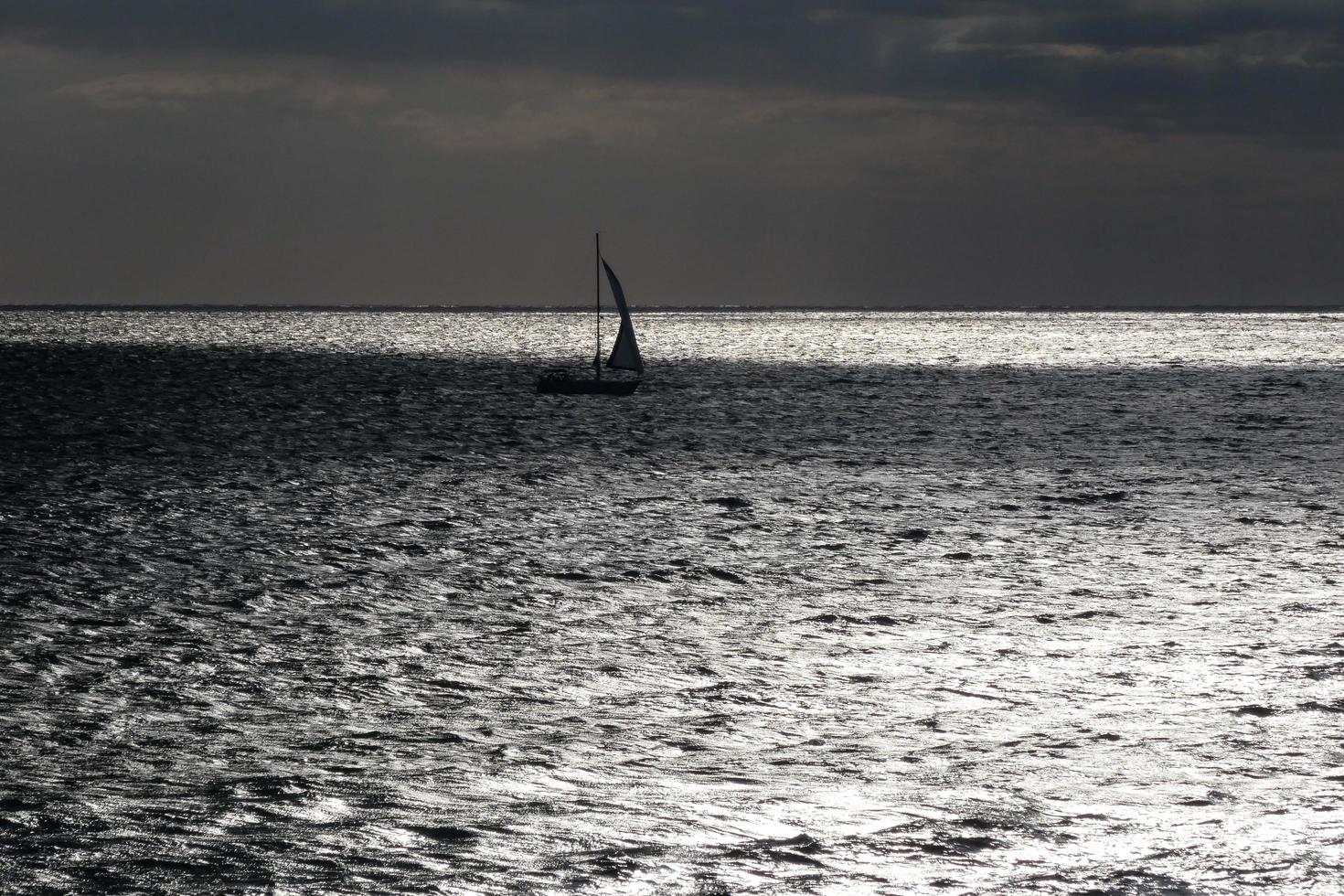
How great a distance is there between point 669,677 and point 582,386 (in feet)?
180

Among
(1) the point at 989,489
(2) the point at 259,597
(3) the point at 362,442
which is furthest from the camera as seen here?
(3) the point at 362,442

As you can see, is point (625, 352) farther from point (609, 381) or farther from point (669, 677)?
point (669, 677)

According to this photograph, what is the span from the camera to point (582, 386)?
69.6 m

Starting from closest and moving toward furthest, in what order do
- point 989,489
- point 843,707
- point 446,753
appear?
point 446,753 → point 843,707 → point 989,489

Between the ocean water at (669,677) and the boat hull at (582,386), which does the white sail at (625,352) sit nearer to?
the boat hull at (582,386)

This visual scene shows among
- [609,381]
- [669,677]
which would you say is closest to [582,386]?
[609,381]

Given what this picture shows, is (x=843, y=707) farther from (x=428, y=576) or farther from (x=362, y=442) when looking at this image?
(x=362, y=442)

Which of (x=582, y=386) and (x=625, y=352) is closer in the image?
(x=582, y=386)

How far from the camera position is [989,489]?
33.0 metres

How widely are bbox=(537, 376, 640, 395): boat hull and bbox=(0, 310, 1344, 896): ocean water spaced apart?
95.8 ft

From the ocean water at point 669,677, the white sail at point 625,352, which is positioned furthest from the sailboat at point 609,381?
the ocean water at point 669,677

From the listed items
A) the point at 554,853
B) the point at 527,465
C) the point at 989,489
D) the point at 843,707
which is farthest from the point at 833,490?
the point at 554,853

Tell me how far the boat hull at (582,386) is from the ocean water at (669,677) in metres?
29.2

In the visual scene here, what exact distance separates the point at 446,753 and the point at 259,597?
314 inches
